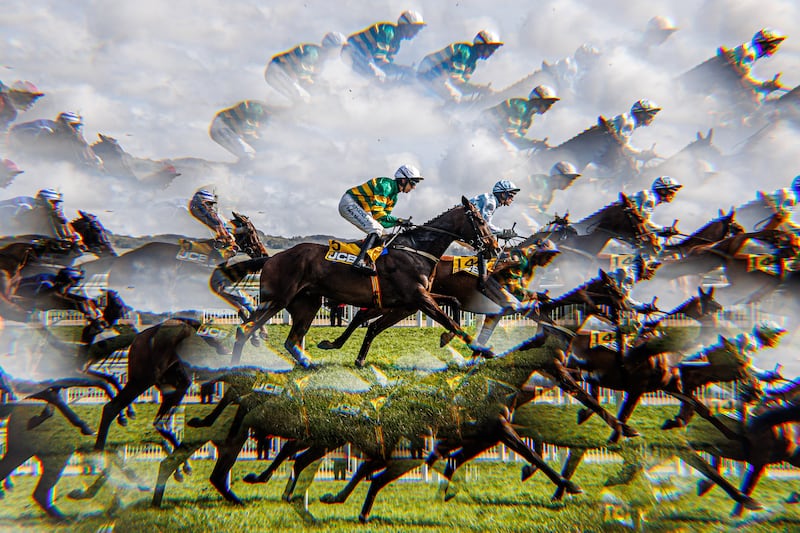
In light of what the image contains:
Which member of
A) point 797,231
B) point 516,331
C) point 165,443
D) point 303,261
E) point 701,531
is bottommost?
point 165,443

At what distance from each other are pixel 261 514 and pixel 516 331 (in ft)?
10.9

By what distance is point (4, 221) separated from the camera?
7.97 metres

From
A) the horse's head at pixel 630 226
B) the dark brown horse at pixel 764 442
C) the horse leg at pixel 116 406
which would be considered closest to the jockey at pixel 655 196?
the horse's head at pixel 630 226

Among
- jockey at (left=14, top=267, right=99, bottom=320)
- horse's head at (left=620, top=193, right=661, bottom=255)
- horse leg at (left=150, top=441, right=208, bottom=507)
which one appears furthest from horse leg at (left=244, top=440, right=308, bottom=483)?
horse's head at (left=620, top=193, right=661, bottom=255)

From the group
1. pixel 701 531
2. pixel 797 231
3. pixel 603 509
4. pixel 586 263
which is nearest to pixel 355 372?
pixel 603 509

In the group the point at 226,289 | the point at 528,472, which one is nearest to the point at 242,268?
the point at 226,289

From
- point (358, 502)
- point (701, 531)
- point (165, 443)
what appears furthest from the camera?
point (165, 443)

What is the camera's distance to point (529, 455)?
186 inches

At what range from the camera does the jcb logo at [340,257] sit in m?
6.72

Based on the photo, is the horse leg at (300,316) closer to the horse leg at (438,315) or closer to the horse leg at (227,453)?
the horse leg at (438,315)

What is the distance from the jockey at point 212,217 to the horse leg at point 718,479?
7349mm

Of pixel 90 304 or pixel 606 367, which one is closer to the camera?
pixel 606 367

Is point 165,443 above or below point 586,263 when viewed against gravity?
below

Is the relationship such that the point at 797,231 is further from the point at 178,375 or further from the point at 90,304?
the point at 90,304
